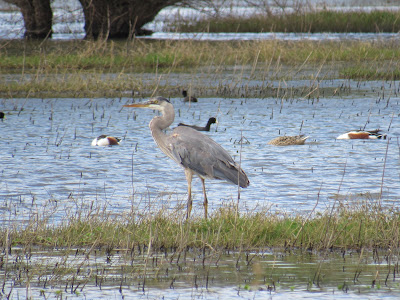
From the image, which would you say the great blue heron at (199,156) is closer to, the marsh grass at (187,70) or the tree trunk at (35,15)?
the marsh grass at (187,70)

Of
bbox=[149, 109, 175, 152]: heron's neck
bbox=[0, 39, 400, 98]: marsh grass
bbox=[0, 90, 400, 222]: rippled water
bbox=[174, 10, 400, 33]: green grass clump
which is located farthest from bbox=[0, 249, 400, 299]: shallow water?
bbox=[174, 10, 400, 33]: green grass clump

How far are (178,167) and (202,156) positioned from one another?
9.95 ft

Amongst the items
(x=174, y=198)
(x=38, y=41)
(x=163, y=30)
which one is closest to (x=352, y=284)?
(x=174, y=198)

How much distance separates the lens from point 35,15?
28.3 m

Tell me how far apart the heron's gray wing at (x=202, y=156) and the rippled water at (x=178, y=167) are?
0.41 m

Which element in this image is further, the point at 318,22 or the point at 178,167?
the point at 318,22

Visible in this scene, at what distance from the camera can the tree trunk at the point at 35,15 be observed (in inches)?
1098

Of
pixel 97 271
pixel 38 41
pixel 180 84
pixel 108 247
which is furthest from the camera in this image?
pixel 38 41

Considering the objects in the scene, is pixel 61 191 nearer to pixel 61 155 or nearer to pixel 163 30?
pixel 61 155

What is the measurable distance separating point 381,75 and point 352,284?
14.7 m

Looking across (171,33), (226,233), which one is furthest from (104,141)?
(171,33)

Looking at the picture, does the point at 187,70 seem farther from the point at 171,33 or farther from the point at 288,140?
the point at 171,33

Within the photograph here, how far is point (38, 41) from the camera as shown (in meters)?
26.9

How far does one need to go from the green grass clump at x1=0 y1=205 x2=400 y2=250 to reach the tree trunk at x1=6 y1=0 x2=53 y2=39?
2282 cm
